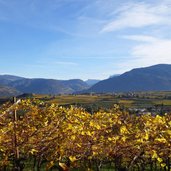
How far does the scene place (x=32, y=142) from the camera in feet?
44.1

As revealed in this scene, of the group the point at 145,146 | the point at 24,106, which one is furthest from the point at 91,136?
the point at 24,106

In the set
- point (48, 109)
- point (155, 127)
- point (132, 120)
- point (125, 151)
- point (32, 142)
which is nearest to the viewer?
point (32, 142)

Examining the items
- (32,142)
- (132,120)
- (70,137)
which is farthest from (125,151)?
(132,120)

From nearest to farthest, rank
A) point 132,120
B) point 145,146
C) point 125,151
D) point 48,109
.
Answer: point 145,146, point 125,151, point 48,109, point 132,120

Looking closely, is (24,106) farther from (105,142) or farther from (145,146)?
(145,146)

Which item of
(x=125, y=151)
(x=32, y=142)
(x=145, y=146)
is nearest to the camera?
(x=32, y=142)

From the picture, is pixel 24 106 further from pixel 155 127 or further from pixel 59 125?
pixel 155 127

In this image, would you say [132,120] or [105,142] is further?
[132,120]

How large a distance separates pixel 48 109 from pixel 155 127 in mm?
5577

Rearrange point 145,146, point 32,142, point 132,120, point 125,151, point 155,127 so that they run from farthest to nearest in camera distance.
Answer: point 132,120
point 155,127
point 125,151
point 145,146
point 32,142

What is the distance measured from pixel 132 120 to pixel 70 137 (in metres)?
10.3

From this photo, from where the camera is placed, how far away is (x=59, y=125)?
15.8 m

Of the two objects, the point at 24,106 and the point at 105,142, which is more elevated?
the point at 24,106

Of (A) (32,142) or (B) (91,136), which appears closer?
(A) (32,142)
